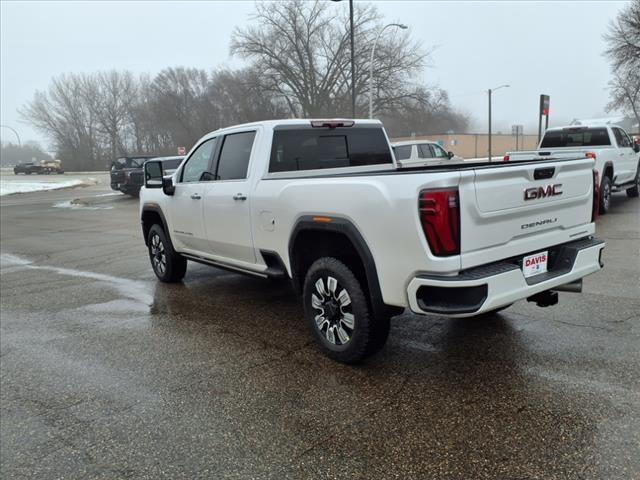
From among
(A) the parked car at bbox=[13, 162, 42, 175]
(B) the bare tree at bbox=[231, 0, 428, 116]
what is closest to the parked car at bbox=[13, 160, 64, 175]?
(A) the parked car at bbox=[13, 162, 42, 175]

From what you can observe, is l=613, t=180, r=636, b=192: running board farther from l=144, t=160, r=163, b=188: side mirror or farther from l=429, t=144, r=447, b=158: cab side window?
l=144, t=160, r=163, b=188: side mirror

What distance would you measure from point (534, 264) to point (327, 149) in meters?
2.39

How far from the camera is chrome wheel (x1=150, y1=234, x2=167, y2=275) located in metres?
6.88

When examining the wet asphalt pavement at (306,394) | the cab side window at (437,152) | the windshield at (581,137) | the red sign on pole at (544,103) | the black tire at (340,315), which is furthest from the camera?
the red sign on pole at (544,103)

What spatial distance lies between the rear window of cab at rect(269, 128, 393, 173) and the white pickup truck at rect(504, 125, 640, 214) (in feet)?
20.1

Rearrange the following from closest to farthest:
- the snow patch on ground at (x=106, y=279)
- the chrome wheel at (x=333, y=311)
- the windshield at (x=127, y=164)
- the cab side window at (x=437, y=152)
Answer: the chrome wheel at (x=333, y=311) < the snow patch on ground at (x=106, y=279) < the cab side window at (x=437, y=152) < the windshield at (x=127, y=164)

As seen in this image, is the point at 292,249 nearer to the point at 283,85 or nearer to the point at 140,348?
the point at 140,348

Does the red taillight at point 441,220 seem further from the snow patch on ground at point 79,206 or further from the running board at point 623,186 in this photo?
the snow patch on ground at point 79,206

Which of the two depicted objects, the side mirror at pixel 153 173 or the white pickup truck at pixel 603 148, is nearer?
the side mirror at pixel 153 173

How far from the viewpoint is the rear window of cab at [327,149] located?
487 cm

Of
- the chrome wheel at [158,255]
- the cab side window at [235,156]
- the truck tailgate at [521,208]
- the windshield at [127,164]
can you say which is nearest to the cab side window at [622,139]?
the truck tailgate at [521,208]

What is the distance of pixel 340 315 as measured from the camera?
388 cm

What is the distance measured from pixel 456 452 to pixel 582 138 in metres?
10.4

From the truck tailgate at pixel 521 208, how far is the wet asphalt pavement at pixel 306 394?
0.94m
